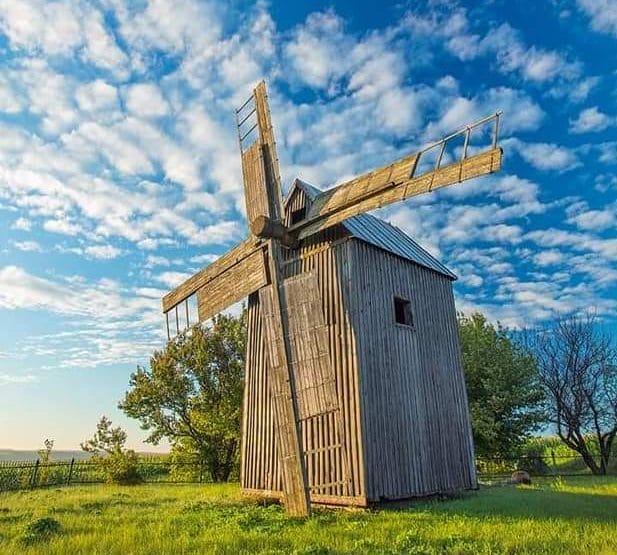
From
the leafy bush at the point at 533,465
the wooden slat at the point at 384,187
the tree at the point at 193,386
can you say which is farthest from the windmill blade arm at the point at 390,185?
the leafy bush at the point at 533,465

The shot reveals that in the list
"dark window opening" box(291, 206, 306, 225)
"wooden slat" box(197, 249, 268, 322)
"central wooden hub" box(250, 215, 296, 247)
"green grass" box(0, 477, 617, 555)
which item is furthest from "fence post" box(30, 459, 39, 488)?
"central wooden hub" box(250, 215, 296, 247)

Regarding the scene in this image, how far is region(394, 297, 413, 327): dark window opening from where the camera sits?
12917mm

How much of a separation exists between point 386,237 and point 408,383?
4.12m

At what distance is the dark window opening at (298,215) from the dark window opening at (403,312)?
133 inches

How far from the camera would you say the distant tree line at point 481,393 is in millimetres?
22312

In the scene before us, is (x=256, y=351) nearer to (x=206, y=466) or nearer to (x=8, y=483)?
(x=206, y=466)

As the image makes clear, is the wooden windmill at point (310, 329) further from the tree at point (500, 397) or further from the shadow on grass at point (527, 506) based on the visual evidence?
the tree at point (500, 397)

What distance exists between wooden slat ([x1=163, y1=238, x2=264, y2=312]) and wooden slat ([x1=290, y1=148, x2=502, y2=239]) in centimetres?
116

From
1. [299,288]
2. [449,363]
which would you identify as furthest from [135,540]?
[449,363]

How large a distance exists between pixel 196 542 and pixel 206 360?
15844 mm

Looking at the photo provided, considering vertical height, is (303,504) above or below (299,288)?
below

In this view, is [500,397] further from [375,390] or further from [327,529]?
[327,529]

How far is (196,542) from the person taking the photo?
685cm

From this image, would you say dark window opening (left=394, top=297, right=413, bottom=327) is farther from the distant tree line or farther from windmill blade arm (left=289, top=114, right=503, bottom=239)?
the distant tree line
